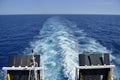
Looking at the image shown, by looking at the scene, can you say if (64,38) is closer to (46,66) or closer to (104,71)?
(46,66)

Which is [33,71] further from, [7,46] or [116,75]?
[7,46]

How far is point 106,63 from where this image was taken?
19.3 meters

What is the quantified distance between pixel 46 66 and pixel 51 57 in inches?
120

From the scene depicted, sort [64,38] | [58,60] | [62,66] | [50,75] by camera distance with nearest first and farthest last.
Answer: [50,75]
[62,66]
[58,60]
[64,38]

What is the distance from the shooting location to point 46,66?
28.7 m

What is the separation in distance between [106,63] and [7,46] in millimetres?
26020

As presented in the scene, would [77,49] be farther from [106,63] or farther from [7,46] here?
[106,63]

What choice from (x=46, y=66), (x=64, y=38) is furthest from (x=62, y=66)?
(x=64, y=38)

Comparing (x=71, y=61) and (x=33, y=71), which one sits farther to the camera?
(x=71, y=61)

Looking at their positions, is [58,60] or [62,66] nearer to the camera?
[62,66]

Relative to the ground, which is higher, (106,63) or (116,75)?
(106,63)

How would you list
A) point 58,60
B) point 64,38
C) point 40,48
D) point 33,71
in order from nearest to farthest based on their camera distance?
point 33,71 < point 58,60 < point 40,48 < point 64,38

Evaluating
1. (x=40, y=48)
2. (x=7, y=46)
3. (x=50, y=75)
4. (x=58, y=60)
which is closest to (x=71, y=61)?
→ (x=58, y=60)

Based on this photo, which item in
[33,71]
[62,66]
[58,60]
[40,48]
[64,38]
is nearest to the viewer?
[33,71]
